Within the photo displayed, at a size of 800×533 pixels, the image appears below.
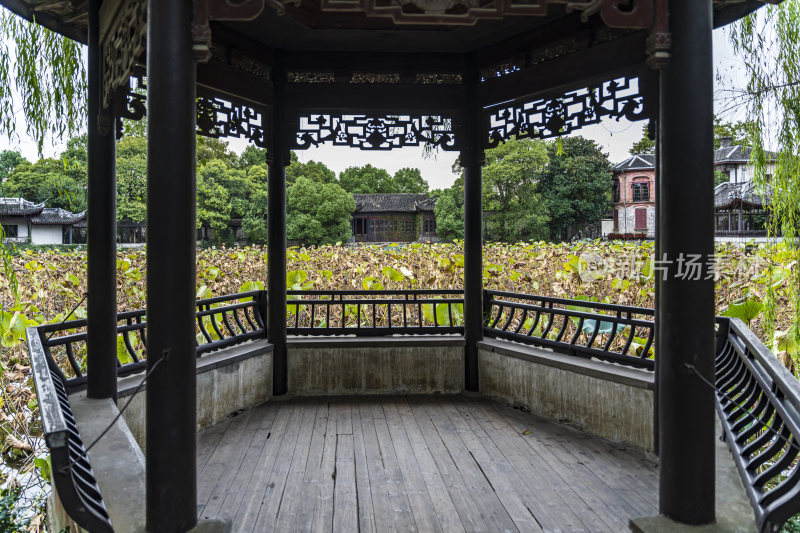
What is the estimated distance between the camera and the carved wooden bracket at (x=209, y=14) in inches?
74.0

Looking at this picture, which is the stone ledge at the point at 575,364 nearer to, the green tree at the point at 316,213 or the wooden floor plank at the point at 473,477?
the wooden floor plank at the point at 473,477

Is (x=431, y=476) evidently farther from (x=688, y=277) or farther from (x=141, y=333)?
(x=141, y=333)

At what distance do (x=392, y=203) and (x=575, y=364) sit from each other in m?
27.6

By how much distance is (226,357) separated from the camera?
13.1 ft

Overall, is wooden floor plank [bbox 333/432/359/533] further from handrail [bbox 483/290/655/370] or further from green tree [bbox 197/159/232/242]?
green tree [bbox 197/159/232/242]

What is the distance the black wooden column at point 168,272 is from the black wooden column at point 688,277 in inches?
67.5

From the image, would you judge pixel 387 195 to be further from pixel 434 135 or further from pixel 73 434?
pixel 73 434

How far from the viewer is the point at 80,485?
167 cm

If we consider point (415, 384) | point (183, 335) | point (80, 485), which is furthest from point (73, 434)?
point (415, 384)

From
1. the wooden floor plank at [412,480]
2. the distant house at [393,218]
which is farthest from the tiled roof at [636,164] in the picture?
the wooden floor plank at [412,480]

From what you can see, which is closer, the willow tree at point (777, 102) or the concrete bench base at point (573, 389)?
the willow tree at point (777, 102)

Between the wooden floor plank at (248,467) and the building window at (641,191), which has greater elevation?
the building window at (641,191)

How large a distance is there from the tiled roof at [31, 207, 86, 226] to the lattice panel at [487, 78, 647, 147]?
2140 cm

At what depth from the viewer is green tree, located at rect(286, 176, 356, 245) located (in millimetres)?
20500
